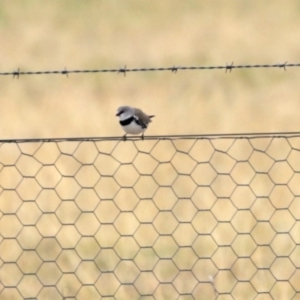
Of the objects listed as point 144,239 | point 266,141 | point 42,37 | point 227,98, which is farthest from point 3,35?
point 144,239

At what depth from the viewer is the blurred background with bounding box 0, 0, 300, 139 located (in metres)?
8.16

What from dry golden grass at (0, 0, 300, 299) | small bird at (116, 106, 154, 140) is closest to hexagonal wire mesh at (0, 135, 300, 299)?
dry golden grass at (0, 0, 300, 299)

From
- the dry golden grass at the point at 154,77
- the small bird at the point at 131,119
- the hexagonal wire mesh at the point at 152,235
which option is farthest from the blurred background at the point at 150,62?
the small bird at the point at 131,119

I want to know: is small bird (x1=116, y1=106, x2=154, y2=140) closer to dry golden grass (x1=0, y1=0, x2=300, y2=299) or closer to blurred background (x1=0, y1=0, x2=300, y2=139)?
dry golden grass (x1=0, y1=0, x2=300, y2=299)

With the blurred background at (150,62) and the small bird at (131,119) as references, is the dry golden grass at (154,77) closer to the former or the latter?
the blurred background at (150,62)

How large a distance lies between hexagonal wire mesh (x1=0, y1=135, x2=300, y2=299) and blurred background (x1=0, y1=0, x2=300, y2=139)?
3.42 feet

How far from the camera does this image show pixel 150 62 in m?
10.0

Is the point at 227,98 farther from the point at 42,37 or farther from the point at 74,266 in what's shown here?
the point at 74,266

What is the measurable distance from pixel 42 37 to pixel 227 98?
268cm

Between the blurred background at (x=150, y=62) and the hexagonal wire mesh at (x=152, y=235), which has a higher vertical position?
the blurred background at (x=150, y=62)

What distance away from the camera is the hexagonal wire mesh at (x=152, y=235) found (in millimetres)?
5383

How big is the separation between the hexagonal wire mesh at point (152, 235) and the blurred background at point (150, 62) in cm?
104

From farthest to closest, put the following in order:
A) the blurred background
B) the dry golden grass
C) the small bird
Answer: the blurred background < the dry golden grass < the small bird

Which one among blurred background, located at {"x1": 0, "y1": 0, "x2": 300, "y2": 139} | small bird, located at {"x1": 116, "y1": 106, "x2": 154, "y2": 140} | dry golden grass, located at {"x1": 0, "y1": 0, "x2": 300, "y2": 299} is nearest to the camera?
small bird, located at {"x1": 116, "y1": 106, "x2": 154, "y2": 140}
